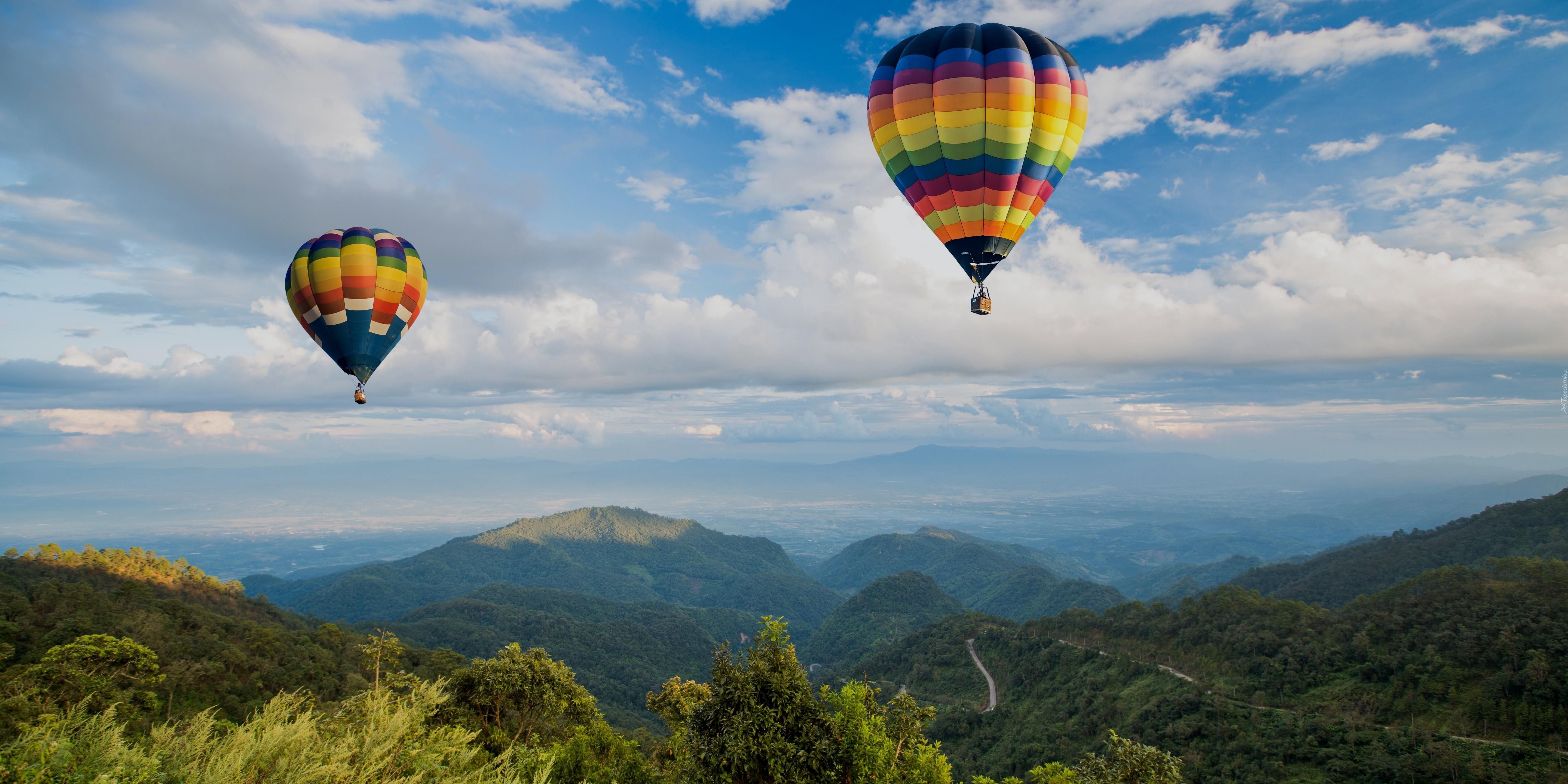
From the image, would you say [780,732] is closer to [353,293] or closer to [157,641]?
[353,293]

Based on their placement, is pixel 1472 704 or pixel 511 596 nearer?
pixel 1472 704

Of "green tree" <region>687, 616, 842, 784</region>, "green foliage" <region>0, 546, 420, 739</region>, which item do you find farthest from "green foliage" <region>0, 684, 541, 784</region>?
"green foliage" <region>0, 546, 420, 739</region>

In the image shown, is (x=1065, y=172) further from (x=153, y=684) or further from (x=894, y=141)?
(x=153, y=684)

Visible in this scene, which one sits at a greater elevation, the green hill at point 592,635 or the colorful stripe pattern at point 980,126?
the colorful stripe pattern at point 980,126

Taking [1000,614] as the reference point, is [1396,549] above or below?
above

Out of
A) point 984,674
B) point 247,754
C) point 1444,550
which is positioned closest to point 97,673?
point 247,754

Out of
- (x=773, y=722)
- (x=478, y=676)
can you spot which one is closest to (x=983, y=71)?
(x=773, y=722)

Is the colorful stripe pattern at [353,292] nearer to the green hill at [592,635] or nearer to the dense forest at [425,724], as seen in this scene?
the dense forest at [425,724]

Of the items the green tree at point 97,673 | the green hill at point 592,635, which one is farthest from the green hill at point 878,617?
the green tree at point 97,673
